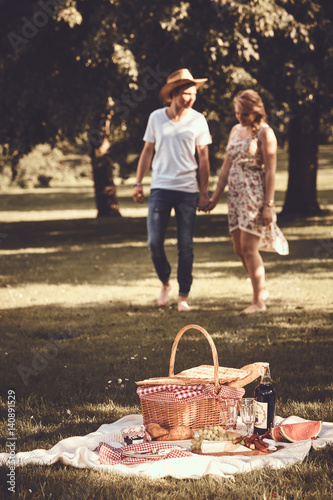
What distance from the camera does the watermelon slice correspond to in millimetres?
3621

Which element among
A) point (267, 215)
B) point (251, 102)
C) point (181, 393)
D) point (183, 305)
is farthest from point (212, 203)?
point (181, 393)

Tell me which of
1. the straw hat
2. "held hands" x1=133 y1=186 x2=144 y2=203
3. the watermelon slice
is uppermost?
the straw hat

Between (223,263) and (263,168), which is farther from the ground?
(263,168)

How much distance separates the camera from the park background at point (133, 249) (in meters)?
4.23

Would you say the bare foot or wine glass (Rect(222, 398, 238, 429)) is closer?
wine glass (Rect(222, 398, 238, 429))

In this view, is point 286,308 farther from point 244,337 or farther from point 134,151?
point 134,151

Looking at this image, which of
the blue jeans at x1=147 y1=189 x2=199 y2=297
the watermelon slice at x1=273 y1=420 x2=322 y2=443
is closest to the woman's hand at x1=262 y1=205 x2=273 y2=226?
the blue jeans at x1=147 y1=189 x2=199 y2=297

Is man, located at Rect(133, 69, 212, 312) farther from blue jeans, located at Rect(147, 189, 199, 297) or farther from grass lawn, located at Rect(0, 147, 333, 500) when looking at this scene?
grass lawn, located at Rect(0, 147, 333, 500)

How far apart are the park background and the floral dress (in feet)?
2.76

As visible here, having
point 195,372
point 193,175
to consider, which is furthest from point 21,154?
point 195,372

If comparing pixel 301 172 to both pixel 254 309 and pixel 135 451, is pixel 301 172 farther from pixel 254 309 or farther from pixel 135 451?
pixel 135 451

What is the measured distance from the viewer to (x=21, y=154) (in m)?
20.4

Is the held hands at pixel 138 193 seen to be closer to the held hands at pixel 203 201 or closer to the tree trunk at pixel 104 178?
the held hands at pixel 203 201

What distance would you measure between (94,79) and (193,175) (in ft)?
31.0
